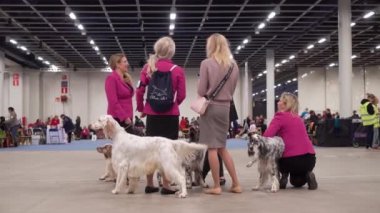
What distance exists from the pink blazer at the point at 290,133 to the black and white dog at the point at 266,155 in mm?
123

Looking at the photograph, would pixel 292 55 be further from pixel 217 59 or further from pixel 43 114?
pixel 217 59

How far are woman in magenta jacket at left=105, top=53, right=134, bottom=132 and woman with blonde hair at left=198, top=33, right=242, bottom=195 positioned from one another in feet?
3.38

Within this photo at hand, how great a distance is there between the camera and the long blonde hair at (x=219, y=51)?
5570 millimetres

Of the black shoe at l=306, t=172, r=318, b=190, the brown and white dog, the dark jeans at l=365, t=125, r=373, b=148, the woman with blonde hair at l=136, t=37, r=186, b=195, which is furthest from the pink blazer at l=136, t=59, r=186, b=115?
the dark jeans at l=365, t=125, r=373, b=148

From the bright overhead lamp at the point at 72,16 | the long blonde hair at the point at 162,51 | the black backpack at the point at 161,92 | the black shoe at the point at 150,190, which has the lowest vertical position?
the black shoe at the point at 150,190

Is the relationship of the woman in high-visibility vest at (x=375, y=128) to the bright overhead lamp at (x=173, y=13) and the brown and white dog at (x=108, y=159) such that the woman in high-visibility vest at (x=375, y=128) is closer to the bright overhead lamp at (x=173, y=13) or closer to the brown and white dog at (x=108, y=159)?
the bright overhead lamp at (x=173, y=13)

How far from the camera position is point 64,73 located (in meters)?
38.9

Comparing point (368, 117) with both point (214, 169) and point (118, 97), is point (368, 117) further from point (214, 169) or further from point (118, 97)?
point (118, 97)

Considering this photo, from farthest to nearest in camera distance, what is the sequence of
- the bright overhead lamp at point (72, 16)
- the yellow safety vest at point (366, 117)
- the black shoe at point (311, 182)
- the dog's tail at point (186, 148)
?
the bright overhead lamp at point (72, 16) < the yellow safety vest at point (366, 117) < the black shoe at point (311, 182) < the dog's tail at point (186, 148)

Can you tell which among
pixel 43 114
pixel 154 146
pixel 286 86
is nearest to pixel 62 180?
pixel 154 146

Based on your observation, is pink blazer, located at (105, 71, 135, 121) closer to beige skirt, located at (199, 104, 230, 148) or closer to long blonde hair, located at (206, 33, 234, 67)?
beige skirt, located at (199, 104, 230, 148)

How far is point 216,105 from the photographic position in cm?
556

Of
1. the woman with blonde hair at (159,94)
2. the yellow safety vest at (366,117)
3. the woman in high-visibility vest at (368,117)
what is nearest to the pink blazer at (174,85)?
the woman with blonde hair at (159,94)

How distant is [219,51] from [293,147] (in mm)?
1471
